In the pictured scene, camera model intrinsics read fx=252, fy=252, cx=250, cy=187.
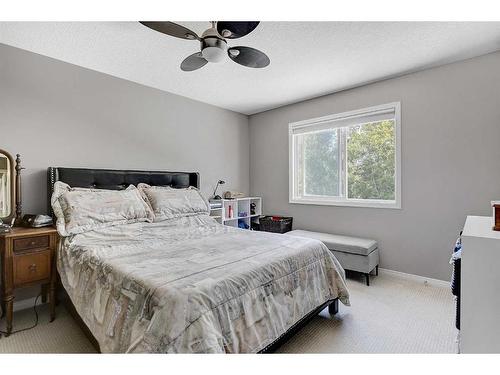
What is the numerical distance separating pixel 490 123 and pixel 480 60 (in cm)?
64

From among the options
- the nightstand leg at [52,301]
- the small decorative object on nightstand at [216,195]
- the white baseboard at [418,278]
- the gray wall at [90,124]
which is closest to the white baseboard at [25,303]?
the nightstand leg at [52,301]

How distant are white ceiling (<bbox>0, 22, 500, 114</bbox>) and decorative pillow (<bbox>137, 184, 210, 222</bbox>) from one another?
52.9 inches

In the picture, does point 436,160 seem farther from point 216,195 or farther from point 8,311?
point 8,311

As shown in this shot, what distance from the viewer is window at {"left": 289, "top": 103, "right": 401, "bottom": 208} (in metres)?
3.14

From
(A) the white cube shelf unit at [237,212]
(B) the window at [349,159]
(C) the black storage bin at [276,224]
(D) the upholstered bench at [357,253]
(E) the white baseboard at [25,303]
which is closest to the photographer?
(E) the white baseboard at [25,303]

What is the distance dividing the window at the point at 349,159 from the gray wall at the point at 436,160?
115 mm

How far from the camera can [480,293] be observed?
1.10 metres

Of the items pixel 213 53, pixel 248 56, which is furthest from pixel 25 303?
pixel 248 56

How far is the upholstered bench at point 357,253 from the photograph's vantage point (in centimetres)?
285

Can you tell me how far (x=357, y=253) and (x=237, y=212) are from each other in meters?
1.95

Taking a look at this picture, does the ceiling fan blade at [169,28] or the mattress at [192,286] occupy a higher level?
the ceiling fan blade at [169,28]

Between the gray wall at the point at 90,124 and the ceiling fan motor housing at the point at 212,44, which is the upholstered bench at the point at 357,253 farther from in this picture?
the ceiling fan motor housing at the point at 212,44

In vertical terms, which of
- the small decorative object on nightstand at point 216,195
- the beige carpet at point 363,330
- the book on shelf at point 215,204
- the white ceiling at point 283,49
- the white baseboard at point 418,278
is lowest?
the beige carpet at point 363,330
